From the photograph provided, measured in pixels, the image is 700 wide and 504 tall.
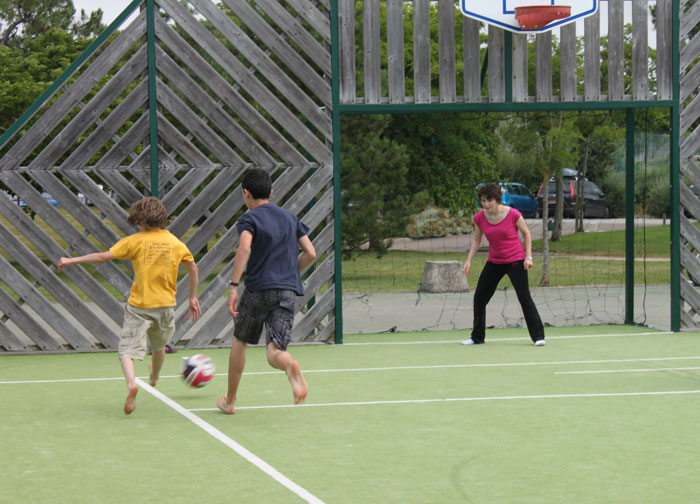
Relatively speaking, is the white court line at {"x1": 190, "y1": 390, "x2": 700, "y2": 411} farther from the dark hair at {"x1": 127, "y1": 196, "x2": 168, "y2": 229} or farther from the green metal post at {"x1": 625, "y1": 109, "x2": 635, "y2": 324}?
the green metal post at {"x1": 625, "y1": 109, "x2": 635, "y2": 324}

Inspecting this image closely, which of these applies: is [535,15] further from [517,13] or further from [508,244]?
[508,244]

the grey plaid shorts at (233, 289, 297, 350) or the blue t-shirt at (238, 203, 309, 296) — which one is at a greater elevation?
the blue t-shirt at (238, 203, 309, 296)

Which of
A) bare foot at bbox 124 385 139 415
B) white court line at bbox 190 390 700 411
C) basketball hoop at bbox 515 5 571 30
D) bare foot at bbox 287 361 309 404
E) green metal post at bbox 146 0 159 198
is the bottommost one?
white court line at bbox 190 390 700 411

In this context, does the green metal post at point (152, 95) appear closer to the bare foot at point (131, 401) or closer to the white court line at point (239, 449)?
the white court line at point (239, 449)

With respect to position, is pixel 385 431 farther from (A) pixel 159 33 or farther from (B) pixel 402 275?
(B) pixel 402 275

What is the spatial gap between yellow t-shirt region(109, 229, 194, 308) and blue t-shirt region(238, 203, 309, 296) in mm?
731

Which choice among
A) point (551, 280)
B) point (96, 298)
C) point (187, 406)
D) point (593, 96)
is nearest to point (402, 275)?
point (551, 280)

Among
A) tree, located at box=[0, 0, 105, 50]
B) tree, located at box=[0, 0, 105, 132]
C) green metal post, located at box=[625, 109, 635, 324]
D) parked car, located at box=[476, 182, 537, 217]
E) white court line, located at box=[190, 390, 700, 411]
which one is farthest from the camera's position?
tree, located at box=[0, 0, 105, 50]

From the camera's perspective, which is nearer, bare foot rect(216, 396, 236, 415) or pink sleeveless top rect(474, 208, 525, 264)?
bare foot rect(216, 396, 236, 415)

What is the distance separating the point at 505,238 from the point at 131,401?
17.8 ft

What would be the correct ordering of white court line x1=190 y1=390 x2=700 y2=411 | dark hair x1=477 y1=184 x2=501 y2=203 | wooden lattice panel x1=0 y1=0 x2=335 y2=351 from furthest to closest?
dark hair x1=477 y1=184 x2=501 y2=203
wooden lattice panel x1=0 y1=0 x2=335 y2=351
white court line x1=190 y1=390 x2=700 y2=411

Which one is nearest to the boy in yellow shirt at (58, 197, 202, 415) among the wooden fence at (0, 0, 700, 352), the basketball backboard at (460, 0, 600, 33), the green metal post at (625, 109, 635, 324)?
the wooden fence at (0, 0, 700, 352)

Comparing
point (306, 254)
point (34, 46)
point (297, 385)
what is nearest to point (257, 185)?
point (306, 254)

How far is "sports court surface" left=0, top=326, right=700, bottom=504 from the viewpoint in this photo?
571 centimetres
